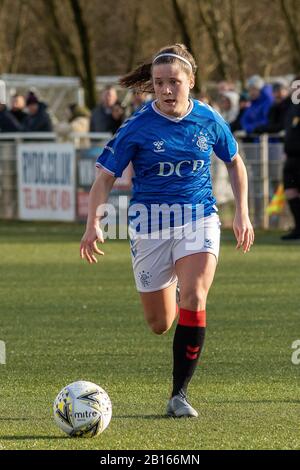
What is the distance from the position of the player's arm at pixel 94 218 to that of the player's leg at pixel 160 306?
1.92ft

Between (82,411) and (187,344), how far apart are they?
3.17 ft

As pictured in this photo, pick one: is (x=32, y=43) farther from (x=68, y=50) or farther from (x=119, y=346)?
(x=119, y=346)

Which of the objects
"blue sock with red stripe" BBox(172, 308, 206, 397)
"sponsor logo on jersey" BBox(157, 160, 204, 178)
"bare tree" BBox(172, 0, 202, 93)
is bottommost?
"blue sock with red stripe" BBox(172, 308, 206, 397)

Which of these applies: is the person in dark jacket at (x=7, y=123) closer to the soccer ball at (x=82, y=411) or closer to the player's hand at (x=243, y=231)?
the player's hand at (x=243, y=231)

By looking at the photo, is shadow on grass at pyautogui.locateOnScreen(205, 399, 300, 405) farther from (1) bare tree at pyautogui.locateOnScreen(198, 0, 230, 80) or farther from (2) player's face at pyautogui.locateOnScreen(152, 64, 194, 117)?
(1) bare tree at pyautogui.locateOnScreen(198, 0, 230, 80)

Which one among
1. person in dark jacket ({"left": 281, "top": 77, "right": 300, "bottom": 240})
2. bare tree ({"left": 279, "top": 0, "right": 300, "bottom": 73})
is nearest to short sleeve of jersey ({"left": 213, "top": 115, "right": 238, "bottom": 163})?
person in dark jacket ({"left": 281, "top": 77, "right": 300, "bottom": 240})

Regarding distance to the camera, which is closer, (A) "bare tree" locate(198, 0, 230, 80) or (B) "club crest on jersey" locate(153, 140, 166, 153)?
(B) "club crest on jersey" locate(153, 140, 166, 153)

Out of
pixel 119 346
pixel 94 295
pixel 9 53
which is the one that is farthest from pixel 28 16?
pixel 119 346

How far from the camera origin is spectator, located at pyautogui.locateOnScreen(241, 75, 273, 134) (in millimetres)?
21188

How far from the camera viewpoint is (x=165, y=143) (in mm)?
7875

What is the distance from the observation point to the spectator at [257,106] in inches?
834

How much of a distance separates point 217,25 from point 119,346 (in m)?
32.5

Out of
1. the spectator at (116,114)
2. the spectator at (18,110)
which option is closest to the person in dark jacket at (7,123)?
the spectator at (18,110)

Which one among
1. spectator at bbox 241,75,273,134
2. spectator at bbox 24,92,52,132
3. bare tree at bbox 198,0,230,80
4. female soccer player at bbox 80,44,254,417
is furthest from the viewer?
bare tree at bbox 198,0,230,80
